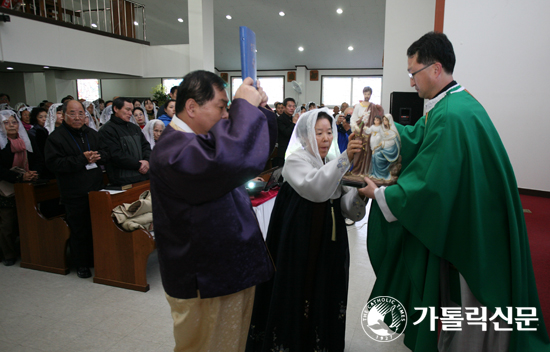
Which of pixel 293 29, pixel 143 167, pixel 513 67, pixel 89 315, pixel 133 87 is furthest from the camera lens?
pixel 133 87

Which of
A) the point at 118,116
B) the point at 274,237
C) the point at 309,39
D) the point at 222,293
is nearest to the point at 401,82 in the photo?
the point at 118,116

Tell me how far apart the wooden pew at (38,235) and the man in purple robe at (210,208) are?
267 cm

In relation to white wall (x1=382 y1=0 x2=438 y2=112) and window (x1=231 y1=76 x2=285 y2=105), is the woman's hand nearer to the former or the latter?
white wall (x1=382 y1=0 x2=438 y2=112)

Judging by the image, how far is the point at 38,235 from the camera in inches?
137

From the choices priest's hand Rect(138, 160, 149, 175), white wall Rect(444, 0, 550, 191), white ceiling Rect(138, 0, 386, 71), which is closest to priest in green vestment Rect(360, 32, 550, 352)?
priest's hand Rect(138, 160, 149, 175)

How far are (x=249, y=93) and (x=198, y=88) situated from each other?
6.7 inches

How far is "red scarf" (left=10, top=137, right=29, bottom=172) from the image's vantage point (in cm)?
364

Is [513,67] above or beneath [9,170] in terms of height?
above

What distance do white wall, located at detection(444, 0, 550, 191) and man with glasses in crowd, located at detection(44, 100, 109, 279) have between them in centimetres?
485

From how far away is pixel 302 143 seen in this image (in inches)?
78.2

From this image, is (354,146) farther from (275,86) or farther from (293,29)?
(275,86)

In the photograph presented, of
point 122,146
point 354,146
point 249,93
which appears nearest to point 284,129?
point 122,146

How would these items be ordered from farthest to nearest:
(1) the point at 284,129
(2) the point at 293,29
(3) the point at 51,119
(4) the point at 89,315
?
(2) the point at 293,29 < (1) the point at 284,129 < (3) the point at 51,119 < (4) the point at 89,315

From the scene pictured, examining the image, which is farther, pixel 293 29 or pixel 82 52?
pixel 293 29
